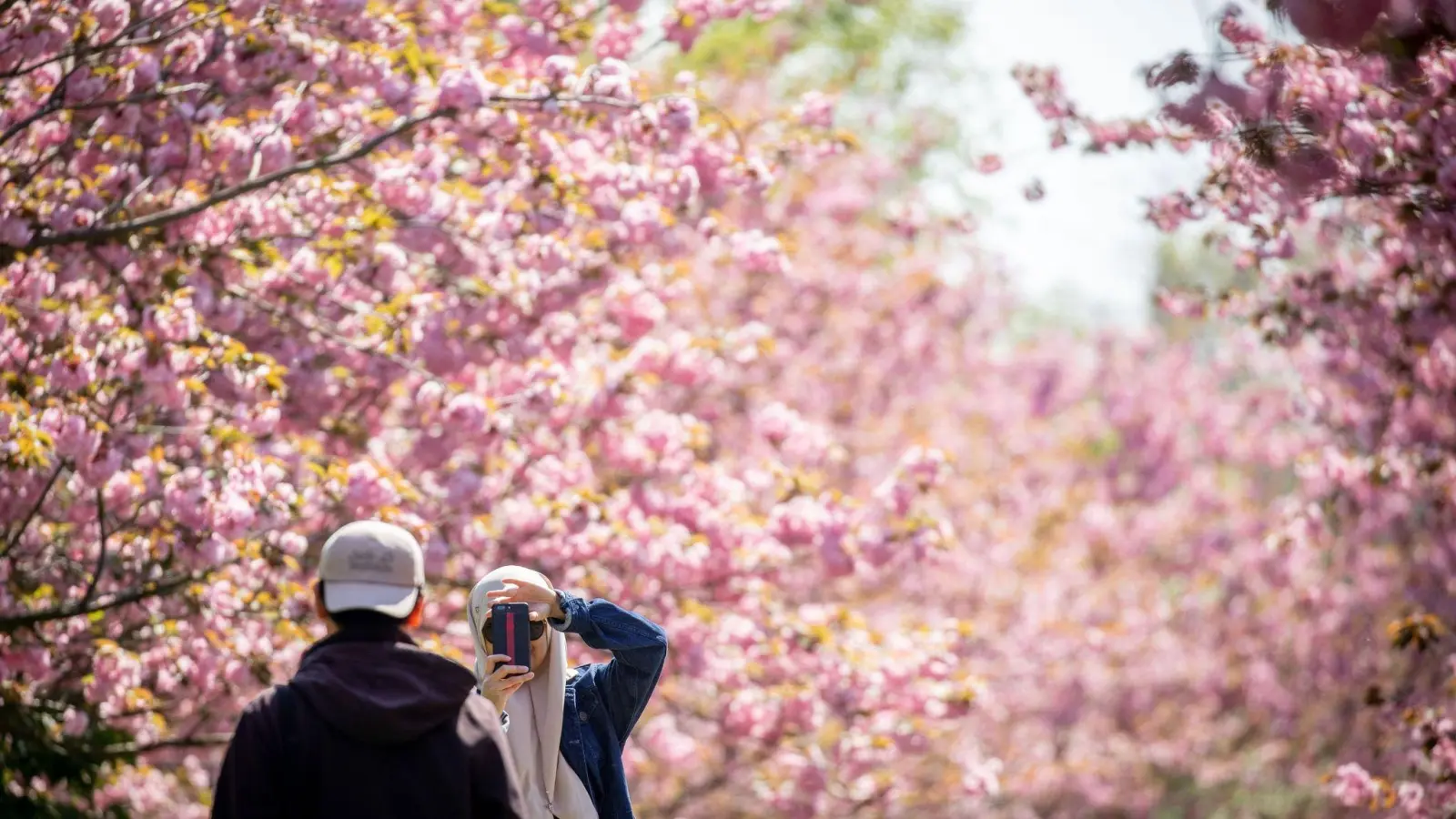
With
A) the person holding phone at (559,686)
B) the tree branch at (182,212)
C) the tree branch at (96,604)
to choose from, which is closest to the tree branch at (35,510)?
the tree branch at (96,604)

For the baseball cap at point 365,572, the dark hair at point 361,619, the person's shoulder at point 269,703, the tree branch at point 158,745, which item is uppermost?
the baseball cap at point 365,572

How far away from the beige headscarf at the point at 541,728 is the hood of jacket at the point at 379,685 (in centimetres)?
65

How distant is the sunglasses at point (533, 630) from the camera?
3.39 meters

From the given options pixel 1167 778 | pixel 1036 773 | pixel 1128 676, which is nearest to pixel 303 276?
pixel 1036 773

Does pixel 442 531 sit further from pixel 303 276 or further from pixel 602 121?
pixel 602 121

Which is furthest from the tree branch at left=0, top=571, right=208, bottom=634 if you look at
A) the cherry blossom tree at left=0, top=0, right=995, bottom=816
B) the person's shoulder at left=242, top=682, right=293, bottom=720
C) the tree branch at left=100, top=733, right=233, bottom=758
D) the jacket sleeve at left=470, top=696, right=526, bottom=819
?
the jacket sleeve at left=470, top=696, right=526, bottom=819

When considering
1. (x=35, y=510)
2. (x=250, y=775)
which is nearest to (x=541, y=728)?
(x=250, y=775)

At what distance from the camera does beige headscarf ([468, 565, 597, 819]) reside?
3426 millimetres

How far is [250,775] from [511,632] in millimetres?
837

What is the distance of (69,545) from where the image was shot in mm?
5703

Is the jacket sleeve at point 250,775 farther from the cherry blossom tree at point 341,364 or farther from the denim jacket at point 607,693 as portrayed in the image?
the cherry blossom tree at point 341,364

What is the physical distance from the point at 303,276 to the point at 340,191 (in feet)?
1.60

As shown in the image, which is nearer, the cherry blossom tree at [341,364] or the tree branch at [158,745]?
the cherry blossom tree at [341,364]

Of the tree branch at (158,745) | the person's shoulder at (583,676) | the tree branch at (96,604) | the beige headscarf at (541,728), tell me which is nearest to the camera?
the beige headscarf at (541,728)
